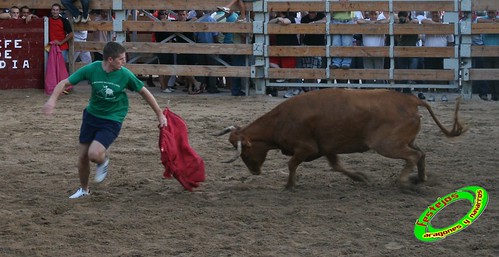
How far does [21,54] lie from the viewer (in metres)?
16.4

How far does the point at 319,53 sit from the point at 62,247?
32.5 feet

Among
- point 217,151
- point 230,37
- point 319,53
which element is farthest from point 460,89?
point 217,151

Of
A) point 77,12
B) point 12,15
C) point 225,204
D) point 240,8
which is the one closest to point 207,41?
point 240,8

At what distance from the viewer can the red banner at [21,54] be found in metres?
16.3

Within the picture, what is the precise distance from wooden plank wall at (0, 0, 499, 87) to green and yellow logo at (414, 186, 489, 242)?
7226mm

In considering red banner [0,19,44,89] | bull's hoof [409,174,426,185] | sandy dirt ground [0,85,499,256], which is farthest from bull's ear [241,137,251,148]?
red banner [0,19,44,89]

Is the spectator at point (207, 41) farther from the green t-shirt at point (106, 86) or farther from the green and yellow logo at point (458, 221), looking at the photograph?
the green and yellow logo at point (458, 221)

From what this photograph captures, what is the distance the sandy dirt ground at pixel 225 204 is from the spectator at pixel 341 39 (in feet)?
12.5

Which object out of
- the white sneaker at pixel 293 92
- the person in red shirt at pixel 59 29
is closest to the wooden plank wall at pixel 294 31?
the person in red shirt at pixel 59 29

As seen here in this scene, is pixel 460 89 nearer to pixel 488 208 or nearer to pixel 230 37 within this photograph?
pixel 230 37

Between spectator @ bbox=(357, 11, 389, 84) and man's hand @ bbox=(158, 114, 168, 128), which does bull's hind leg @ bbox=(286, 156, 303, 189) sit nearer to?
man's hand @ bbox=(158, 114, 168, 128)

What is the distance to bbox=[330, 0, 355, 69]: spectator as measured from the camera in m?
16.0

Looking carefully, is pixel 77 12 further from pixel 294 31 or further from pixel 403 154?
pixel 403 154

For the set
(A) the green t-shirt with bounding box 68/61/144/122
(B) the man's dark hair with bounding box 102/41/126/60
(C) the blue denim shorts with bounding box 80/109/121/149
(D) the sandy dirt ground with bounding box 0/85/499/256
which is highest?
(B) the man's dark hair with bounding box 102/41/126/60
